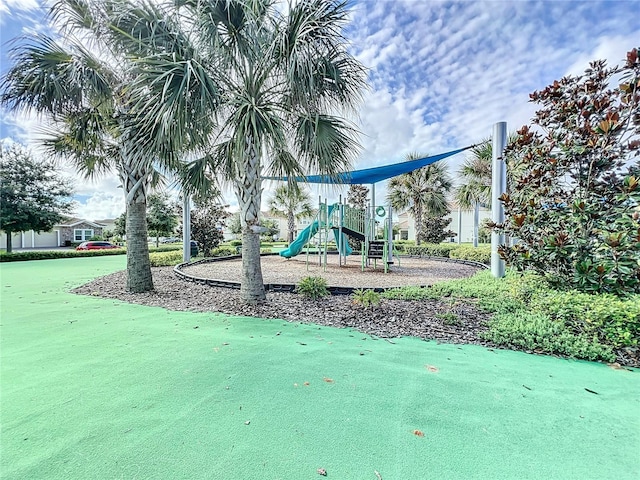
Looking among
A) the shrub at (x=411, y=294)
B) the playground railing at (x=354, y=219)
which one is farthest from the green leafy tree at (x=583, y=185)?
the playground railing at (x=354, y=219)

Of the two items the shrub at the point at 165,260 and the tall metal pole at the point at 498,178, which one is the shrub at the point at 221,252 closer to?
the shrub at the point at 165,260

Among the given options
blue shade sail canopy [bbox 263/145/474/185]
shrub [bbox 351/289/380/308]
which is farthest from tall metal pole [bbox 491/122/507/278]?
shrub [bbox 351/289/380/308]

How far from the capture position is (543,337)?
11.0 ft

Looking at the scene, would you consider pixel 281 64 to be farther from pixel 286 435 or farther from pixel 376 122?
pixel 286 435

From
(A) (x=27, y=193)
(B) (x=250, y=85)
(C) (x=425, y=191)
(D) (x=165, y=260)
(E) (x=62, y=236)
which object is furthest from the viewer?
(E) (x=62, y=236)

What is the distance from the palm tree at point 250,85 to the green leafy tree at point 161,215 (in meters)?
17.9

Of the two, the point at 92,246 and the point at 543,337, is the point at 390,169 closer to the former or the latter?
the point at 543,337

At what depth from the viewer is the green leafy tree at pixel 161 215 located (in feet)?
68.3

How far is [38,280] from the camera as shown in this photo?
8.23 meters

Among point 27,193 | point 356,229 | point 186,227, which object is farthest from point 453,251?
point 27,193

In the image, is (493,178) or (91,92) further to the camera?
(493,178)

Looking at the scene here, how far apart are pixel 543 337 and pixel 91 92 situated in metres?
8.05

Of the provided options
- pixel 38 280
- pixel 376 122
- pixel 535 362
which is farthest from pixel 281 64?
pixel 38 280

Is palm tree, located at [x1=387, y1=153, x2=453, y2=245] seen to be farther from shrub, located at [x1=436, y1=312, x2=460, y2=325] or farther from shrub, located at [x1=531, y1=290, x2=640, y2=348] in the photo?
shrub, located at [x1=531, y1=290, x2=640, y2=348]
